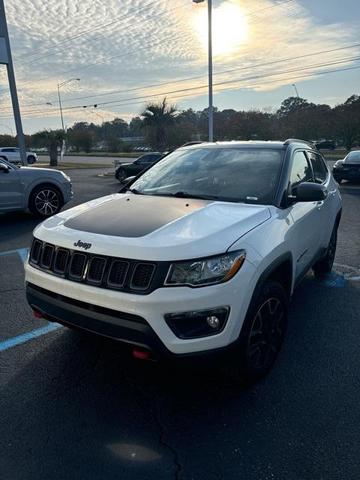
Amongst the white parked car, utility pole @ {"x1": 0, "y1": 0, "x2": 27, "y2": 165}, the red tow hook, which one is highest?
utility pole @ {"x1": 0, "y1": 0, "x2": 27, "y2": 165}

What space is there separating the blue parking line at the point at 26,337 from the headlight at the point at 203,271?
190 cm

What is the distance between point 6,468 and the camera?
2197 millimetres

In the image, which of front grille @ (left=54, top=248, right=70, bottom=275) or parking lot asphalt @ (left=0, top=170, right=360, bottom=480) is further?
front grille @ (left=54, top=248, right=70, bottom=275)

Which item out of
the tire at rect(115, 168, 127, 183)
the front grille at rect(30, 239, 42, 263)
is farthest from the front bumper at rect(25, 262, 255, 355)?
the tire at rect(115, 168, 127, 183)

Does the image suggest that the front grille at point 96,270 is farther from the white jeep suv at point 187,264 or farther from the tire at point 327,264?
the tire at point 327,264

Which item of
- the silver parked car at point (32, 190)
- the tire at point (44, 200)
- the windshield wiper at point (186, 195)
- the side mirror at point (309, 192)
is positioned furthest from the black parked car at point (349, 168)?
the windshield wiper at point (186, 195)

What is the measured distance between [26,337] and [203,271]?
6.87ft

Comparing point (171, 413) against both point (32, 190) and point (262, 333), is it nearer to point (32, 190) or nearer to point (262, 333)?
point (262, 333)

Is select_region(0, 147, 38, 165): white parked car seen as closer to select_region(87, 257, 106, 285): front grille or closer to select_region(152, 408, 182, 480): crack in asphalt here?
select_region(87, 257, 106, 285): front grille

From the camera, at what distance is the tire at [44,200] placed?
9266 millimetres

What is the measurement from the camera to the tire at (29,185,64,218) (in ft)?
30.4

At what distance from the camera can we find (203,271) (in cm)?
240

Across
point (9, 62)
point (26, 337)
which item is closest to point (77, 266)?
point (26, 337)

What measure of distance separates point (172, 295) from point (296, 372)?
55.6 inches
